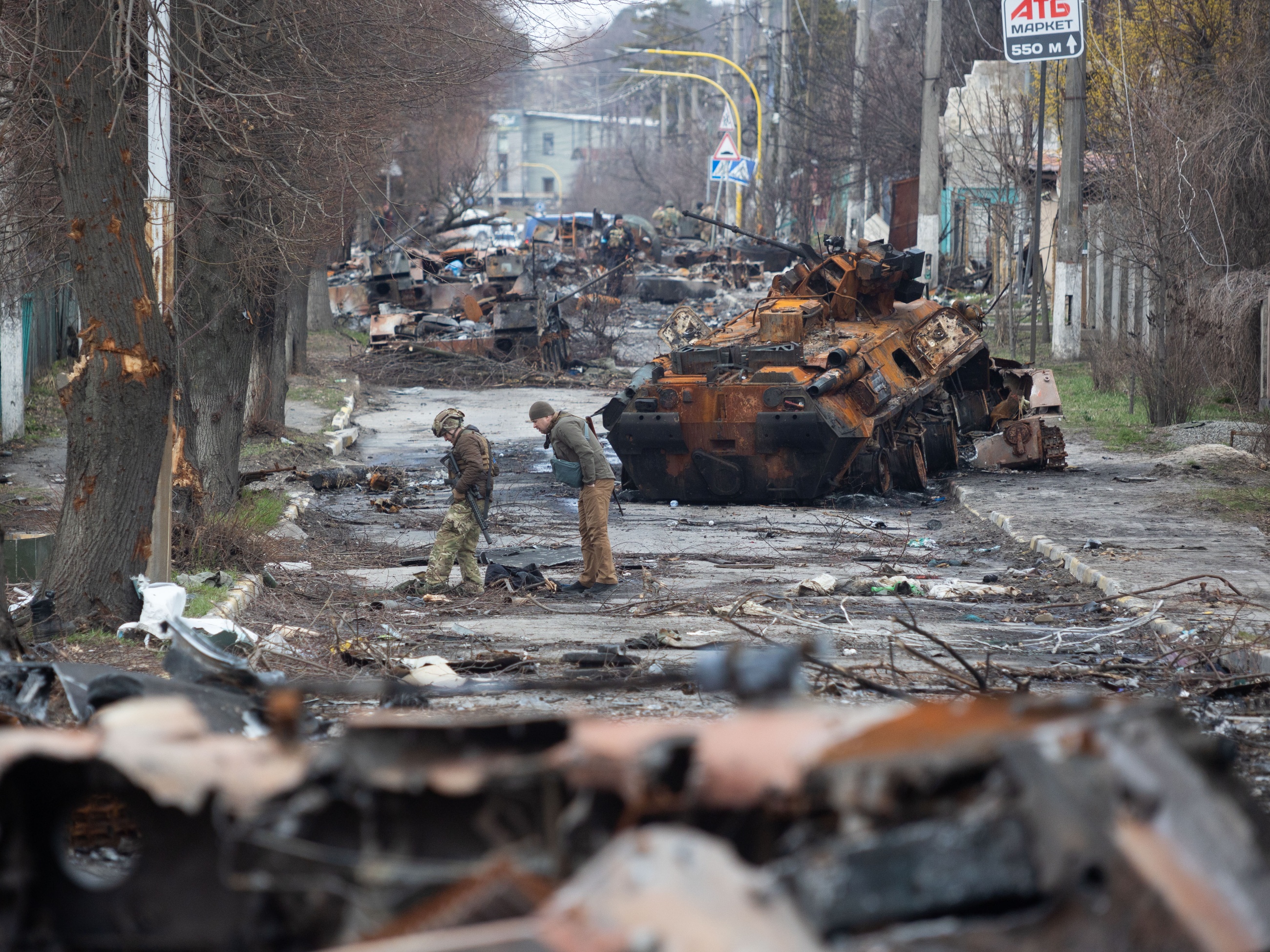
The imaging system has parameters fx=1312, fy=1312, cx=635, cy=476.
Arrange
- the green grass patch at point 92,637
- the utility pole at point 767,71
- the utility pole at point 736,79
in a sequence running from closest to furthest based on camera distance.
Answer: the green grass patch at point 92,637 → the utility pole at point 767,71 → the utility pole at point 736,79

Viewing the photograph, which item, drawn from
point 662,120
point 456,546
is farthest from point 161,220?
point 662,120

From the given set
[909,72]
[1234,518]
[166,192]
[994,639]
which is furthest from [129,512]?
[909,72]

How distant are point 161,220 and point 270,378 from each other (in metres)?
9.47

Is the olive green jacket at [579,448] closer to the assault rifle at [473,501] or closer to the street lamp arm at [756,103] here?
the assault rifle at [473,501]

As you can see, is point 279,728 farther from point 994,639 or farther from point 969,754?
point 994,639

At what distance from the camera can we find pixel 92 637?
7.39 m

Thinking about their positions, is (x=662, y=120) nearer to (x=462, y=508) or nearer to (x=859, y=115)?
(x=859, y=115)

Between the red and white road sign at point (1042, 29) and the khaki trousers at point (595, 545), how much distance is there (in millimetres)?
11156

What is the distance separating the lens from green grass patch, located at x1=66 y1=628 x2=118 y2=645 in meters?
7.27

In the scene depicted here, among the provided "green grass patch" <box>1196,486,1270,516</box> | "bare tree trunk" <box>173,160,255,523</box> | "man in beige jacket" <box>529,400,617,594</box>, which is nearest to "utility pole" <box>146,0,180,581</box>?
"bare tree trunk" <box>173,160,255,523</box>

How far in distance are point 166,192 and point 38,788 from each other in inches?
264

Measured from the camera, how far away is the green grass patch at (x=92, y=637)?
727 cm

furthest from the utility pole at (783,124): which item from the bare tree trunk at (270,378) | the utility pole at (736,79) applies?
the bare tree trunk at (270,378)

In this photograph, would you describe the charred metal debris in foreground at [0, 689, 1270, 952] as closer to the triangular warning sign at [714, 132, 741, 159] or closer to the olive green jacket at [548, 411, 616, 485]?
the olive green jacket at [548, 411, 616, 485]
